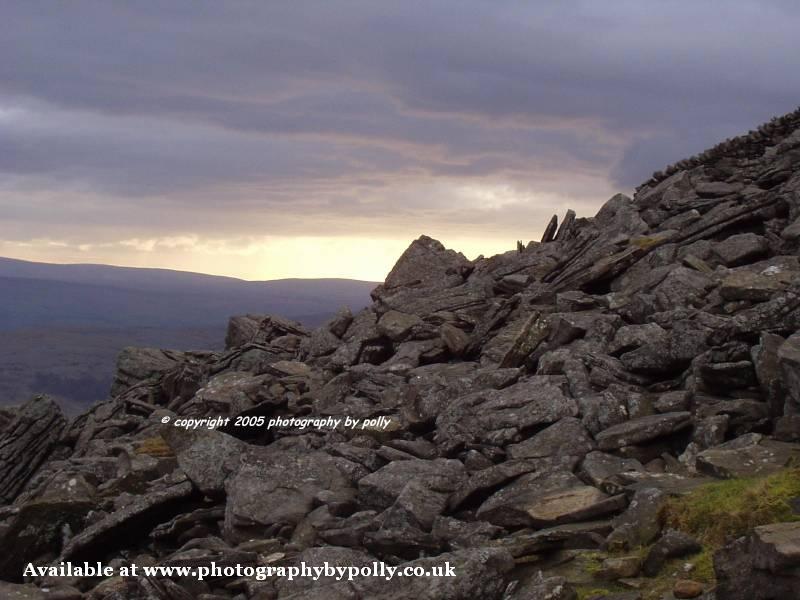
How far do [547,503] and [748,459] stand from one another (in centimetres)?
476

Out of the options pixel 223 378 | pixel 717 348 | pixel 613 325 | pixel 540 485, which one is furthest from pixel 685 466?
pixel 223 378

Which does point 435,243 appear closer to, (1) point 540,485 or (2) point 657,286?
(2) point 657,286

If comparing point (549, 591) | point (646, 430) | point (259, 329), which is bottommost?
point (549, 591)

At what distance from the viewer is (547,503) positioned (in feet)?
70.6

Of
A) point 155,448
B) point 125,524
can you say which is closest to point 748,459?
point 125,524

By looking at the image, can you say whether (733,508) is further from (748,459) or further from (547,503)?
(547,503)

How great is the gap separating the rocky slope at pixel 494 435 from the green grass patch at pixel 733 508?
23.5 inches

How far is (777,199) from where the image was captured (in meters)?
40.3

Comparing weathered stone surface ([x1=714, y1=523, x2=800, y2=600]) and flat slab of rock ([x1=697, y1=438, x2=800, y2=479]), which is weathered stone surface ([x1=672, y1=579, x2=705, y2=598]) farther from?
flat slab of rock ([x1=697, y1=438, x2=800, y2=479])

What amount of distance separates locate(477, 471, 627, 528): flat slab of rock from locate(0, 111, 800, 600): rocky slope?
0.08 m

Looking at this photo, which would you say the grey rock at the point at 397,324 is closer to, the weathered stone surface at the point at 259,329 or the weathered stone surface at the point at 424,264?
the weathered stone surface at the point at 424,264

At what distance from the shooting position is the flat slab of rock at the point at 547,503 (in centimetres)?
2058

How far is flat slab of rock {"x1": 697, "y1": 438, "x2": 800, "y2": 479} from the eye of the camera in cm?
1997

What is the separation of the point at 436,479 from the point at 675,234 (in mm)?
22336
